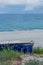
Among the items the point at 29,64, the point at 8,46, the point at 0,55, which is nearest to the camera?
the point at 29,64

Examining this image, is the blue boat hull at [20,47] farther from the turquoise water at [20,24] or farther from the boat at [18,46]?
the turquoise water at [20,24]

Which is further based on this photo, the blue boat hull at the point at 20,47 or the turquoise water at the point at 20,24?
the turquoise water at the point at 20,24

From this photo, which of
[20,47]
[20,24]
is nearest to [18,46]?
[20,47]

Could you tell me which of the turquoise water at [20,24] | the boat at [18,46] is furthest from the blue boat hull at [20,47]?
the turquoise water at [20,24]

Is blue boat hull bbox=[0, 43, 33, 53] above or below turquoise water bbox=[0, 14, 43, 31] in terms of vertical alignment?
below

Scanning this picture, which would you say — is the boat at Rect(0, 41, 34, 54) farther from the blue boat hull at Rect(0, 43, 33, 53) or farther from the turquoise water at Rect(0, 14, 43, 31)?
the turquoise water at Rect(0, 14, 43, 31)

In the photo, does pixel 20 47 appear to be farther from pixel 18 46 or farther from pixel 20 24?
pixel 20 24

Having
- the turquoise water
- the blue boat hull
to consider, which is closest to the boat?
the blue boat hull

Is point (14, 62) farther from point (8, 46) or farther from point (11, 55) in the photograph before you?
point (8, 46)

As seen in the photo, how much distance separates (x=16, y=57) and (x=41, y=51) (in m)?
2.34

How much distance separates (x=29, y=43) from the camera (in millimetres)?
8984

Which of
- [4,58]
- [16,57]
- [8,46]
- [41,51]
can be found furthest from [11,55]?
[41,51]

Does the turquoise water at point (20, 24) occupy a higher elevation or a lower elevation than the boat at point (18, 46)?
higher

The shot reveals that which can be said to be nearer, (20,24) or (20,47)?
(20,47)
